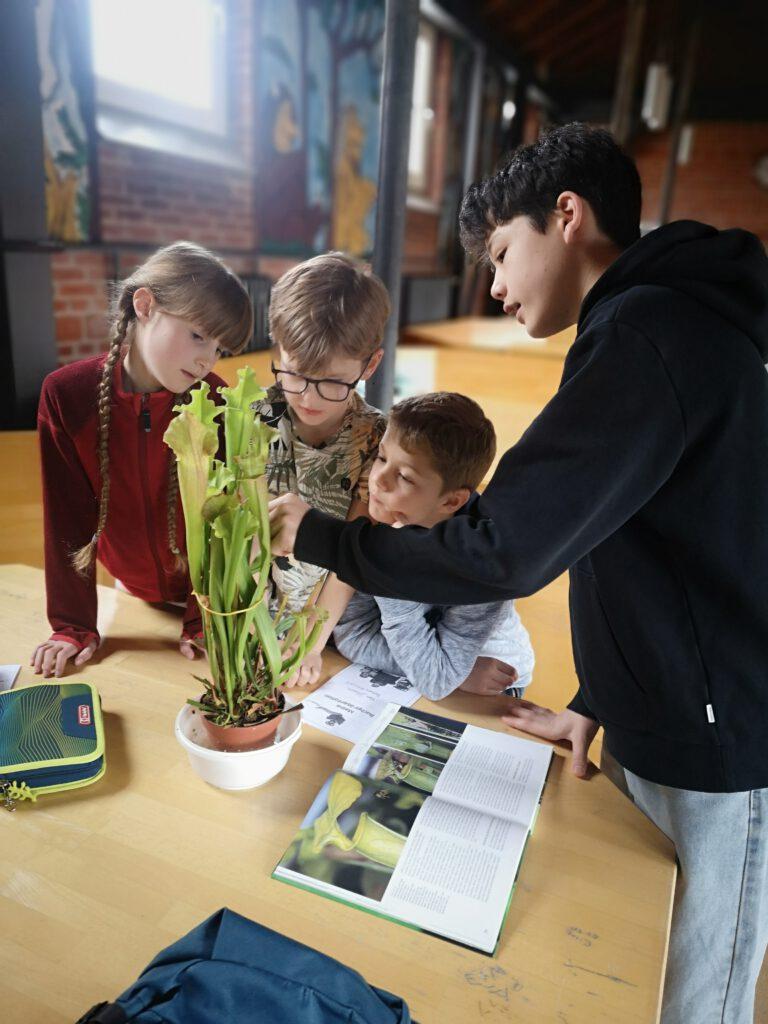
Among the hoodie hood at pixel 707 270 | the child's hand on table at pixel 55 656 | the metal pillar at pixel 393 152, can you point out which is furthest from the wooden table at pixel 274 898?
the metal pillar at pixel 393 152

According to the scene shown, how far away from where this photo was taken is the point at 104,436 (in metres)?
1.31

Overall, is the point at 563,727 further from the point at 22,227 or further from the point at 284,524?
the point at 22,227

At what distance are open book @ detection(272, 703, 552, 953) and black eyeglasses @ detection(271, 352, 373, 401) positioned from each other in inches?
21.3

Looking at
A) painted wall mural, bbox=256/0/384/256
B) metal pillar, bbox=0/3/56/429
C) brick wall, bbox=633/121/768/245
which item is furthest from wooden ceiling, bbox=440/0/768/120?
metal pillar, bbox=0/3/56/429

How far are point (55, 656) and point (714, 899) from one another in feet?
3.48

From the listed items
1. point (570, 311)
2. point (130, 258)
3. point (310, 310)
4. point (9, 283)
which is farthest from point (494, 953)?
point (130, 258)

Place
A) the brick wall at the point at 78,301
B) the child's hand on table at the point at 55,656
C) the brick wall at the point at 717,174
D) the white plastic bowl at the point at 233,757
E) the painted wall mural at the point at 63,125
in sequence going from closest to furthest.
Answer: the white plastic bowl at the point at 233,757 → the child's hand on table at the point at 55,656 → the painted wall mural at the point at 63,125 → the brick wall at the point at 78,301 → the brick wall at the point at 717,174

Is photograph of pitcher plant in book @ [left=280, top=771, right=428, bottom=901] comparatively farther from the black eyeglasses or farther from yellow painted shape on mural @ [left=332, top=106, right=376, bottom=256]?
yellow painted shape on mural @ [left=332, top=106, right=376, bottom=256]

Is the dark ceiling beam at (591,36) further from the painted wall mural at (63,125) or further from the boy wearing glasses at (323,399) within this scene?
the boy wearing glasses at (323,399)

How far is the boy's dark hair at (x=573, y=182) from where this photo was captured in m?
0.95

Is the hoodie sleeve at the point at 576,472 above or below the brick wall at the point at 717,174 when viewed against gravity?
below

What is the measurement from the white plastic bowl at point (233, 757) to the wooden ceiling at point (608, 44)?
7.67m

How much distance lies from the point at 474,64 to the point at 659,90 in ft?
10.6

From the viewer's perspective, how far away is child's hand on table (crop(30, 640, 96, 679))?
1241 millimetres
